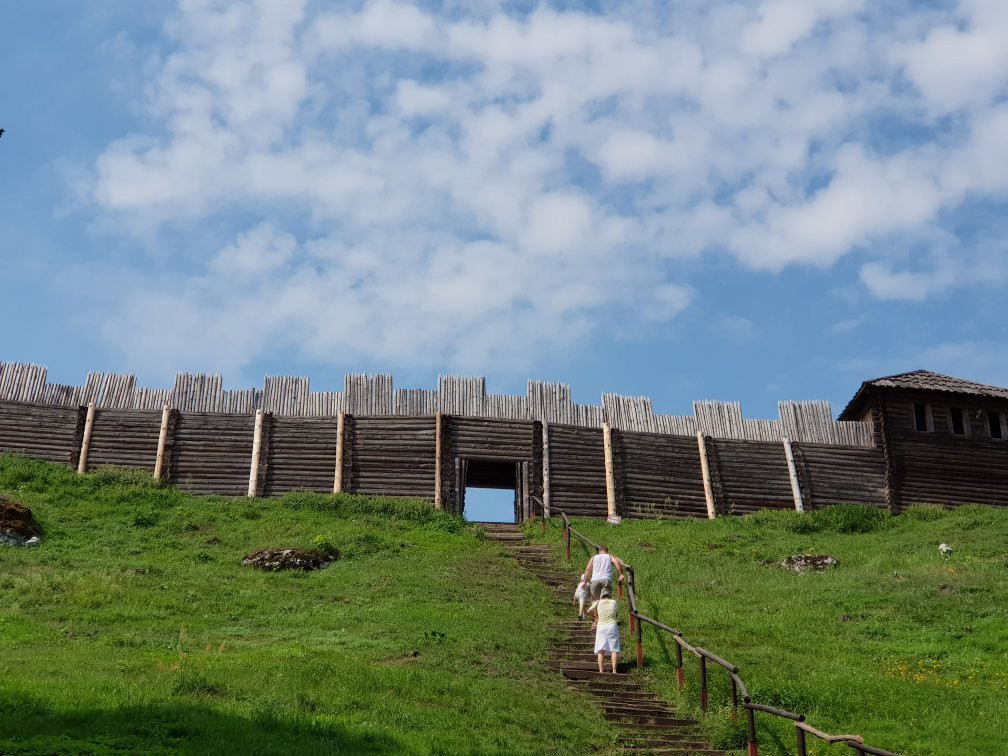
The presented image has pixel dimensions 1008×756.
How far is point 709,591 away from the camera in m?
22.9

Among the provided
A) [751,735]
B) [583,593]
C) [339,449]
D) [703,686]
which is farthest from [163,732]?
[339,449]

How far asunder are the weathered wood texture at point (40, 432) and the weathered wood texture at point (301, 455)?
6.23 m

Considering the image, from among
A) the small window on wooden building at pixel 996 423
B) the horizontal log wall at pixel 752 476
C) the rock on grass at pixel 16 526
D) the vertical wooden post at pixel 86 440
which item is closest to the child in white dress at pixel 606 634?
the rock on grass at pixel 16 526

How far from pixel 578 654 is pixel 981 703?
620 cm

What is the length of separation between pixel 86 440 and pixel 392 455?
9.71 metres

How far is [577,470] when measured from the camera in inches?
1369

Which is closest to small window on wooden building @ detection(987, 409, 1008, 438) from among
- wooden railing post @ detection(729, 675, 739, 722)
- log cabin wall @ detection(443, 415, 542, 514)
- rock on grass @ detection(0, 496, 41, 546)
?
log cabin wall @ detection(443, 415, 542, 514)

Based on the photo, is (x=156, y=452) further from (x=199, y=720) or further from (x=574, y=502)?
(x=199, y=720)

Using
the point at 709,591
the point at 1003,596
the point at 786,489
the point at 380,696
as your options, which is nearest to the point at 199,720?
the point at 380,696

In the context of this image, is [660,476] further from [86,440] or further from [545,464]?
[86,440]

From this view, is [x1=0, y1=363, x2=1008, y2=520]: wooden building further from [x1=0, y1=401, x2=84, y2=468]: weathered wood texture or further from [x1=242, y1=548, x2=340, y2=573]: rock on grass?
[x1=242, y1=548, x2=340, y2=573]: rock on grass

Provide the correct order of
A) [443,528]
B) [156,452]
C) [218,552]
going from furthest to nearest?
[156,452], [443,528], [218,552]

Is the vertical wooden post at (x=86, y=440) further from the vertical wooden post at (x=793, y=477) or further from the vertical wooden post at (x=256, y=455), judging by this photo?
the vertical wooden post at (x=793, y=477)

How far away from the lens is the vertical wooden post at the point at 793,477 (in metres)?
35.5
